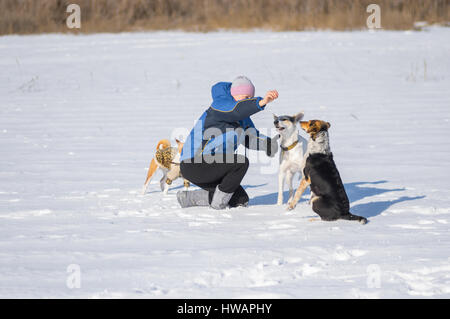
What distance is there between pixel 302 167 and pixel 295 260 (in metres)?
1.56

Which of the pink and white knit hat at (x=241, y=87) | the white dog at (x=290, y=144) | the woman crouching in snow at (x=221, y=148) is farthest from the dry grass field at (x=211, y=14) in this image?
the pink and white knit hat at (x=241, y=87)

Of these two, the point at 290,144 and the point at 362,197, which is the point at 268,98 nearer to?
the point at 290,144

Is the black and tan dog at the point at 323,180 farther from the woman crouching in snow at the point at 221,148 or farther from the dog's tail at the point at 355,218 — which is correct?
the woman crouching in snow at the point at 221,148

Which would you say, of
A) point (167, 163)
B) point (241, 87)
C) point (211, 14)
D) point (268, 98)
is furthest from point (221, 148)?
point (211, 14)

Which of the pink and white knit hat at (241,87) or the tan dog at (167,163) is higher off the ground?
the pink and white knit hat at (241,87)

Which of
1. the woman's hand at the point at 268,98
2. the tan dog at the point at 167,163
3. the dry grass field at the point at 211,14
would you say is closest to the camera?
the woman's hand at the point at 268,98

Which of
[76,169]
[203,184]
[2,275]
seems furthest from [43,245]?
[76,169]

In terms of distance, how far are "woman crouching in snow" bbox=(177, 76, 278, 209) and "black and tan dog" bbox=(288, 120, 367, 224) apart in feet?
1.68

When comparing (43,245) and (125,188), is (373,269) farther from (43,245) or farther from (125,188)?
(125,188)

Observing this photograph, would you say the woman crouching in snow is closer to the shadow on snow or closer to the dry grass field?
the shadow on snow

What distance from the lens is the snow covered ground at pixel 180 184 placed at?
3791 millimetres

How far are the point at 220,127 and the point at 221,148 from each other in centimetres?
19

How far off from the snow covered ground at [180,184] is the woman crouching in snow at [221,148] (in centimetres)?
19

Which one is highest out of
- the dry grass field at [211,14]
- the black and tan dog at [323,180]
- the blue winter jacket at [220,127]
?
the dry grass field at [211,14]
